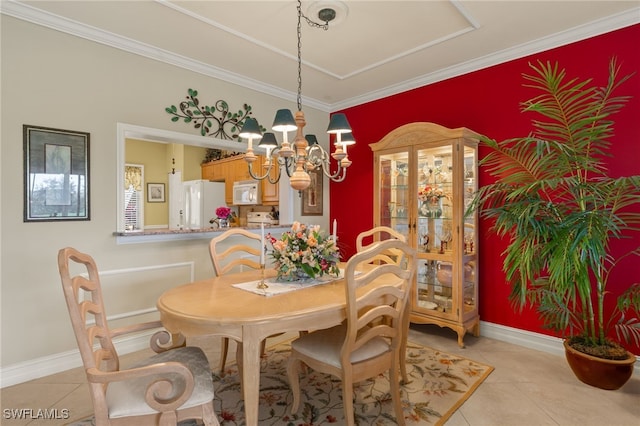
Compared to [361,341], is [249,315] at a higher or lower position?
higher

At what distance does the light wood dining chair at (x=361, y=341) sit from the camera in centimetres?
161

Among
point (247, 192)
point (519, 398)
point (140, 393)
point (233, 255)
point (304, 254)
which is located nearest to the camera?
point (140, 393)

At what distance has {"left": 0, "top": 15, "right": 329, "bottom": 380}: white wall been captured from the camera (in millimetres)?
2330

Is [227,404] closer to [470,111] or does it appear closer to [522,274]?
[522,274]

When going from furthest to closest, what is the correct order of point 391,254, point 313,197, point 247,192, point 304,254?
point 247,192 → point 313,197 → point 391,254 → point 304,254

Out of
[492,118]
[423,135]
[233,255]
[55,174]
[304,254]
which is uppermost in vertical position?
[492,118]

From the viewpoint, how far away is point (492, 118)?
317 cm

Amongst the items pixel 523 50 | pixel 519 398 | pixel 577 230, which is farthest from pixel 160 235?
pixel 523 50

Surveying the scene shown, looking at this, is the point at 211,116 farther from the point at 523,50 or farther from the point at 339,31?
the point at 523,50

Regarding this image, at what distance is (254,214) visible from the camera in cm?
526

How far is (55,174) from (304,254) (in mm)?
2054

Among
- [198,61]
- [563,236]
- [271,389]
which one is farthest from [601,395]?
[198,61]

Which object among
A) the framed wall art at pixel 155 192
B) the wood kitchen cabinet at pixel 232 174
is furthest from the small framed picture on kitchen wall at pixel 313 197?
the framed wall art at pixel 155 192

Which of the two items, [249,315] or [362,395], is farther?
[362,395]
